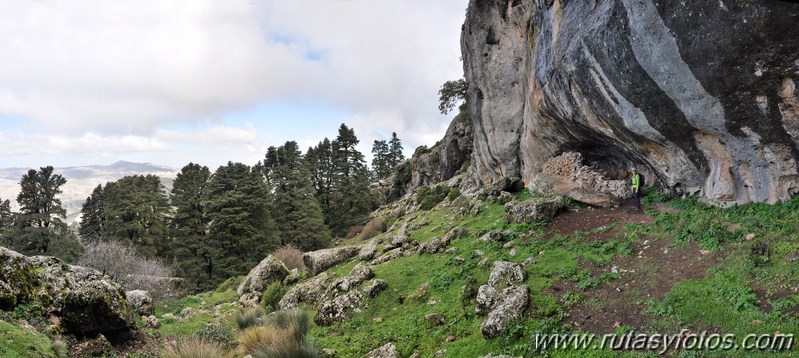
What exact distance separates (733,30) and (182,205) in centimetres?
4107

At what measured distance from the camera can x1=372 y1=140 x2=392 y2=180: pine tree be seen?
76.2 meters

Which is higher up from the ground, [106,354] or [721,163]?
[721,163]

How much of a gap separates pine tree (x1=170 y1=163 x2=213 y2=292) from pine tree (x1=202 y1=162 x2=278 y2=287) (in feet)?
2.14

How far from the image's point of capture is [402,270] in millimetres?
14727

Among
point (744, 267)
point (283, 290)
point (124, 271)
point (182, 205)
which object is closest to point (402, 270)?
point (283, 290)

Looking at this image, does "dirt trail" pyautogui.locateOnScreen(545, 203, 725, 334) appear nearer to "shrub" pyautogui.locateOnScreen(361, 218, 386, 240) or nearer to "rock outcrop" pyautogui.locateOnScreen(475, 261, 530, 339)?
"rock outcrop" pyautogui.locateOnScreen(475, 261, 530, 339)

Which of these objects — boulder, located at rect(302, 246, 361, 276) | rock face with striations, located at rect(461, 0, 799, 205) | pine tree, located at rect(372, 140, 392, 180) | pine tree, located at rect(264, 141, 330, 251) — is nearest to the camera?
rock face with striations, located at rect(461, 0, 799, 205)

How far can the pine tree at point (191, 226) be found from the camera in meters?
32.7

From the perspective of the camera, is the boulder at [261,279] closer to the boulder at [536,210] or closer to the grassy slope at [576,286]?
the grassy slope at [576,286]

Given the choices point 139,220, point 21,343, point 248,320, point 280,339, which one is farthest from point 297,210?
point 21,343

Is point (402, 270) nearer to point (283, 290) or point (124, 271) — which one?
point (283, 290)

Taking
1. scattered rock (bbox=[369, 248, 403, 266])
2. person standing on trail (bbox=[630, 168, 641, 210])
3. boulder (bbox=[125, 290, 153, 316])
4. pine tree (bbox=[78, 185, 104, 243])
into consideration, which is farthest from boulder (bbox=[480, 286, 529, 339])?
pine tree (bbox=[78, 185, 104, 243])

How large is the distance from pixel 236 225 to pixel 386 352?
26.5 metres

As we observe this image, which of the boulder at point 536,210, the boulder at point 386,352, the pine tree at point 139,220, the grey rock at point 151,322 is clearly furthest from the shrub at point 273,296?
the pine tree at point 139,220
